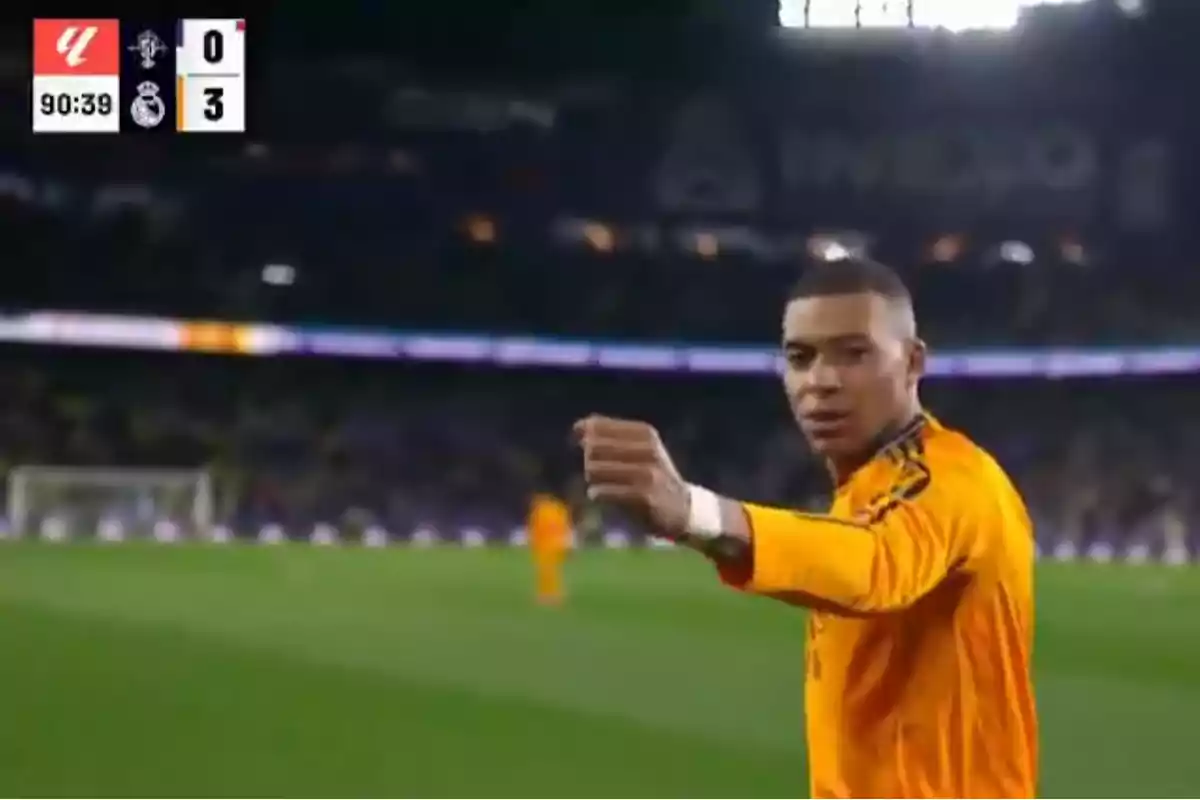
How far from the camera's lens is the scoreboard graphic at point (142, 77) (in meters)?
6.21

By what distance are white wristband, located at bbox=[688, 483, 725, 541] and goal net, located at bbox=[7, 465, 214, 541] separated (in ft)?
77.1

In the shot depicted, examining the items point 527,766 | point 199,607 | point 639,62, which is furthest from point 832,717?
point 639,62

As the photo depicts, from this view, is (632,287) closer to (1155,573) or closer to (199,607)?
(1155,573)

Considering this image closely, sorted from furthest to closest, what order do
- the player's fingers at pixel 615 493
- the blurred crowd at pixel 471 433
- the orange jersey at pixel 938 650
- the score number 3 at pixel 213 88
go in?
the blurred crowd at pixel 471 433 → the score number 3 at pixel 213 88 → the orange jersey at pixel 938 650 → the player's fingers at pixel 615 493

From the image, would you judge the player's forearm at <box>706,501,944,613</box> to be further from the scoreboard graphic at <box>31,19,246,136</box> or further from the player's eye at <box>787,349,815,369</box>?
the scoreboard graphic at <box>31,19,246,136</box>

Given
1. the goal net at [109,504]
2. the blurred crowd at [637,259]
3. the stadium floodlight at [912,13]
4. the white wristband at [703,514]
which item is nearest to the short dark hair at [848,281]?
the white wristband at [703,514]

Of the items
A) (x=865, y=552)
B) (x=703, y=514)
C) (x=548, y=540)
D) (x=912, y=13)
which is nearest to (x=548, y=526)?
(x=548, y=540)

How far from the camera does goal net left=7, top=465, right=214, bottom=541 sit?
77.6ft

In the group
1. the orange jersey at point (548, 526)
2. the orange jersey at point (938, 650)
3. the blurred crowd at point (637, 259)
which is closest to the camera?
the orange jersey at point (938, 650)

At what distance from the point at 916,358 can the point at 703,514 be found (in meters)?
0.50

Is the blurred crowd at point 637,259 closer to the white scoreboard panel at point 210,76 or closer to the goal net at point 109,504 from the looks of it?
the goal net at point 109,504

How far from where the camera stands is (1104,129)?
2623cm

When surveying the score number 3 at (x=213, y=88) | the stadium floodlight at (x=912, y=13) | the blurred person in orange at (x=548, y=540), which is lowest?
the blurred person in orange at (x=548, y=540)

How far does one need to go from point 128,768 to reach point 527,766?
1.58m
